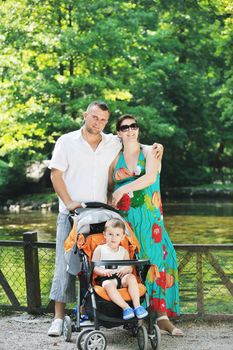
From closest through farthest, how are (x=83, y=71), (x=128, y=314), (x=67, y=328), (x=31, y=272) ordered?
(x=128, y=314), (x=67, y=328), (x=31, y=272), (x=83, y=71)

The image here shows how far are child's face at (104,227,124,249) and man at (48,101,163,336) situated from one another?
0.59 metres

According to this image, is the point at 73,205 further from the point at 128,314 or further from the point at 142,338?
the point at 142,338

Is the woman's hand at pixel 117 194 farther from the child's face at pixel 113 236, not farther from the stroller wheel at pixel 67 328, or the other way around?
the stroller wheel at pixel 67 328

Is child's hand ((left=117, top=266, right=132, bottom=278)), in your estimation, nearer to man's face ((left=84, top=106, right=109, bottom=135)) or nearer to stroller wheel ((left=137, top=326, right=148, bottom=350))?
stroller wheel ((left=137, top=326, right=148, bottom=350))

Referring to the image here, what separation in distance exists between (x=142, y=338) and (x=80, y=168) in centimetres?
156

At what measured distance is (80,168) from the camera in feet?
20.7

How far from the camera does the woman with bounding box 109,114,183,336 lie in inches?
A: 245

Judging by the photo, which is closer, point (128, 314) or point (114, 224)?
point (128, 314)

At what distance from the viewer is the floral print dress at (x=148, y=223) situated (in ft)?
20.7

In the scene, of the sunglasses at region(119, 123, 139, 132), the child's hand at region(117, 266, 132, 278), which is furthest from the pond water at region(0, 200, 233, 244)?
the child's hand at region(117, 266, 132, 278)

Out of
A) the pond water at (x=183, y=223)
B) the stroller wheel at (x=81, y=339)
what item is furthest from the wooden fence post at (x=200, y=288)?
the pond water at (x=183, y=223)

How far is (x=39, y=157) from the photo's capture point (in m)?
29.6

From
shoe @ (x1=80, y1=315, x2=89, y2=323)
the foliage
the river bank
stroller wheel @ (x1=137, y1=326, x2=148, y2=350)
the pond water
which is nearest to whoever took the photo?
stroller wheel @ (x1=137, y1=326, x2=148, y2=350)

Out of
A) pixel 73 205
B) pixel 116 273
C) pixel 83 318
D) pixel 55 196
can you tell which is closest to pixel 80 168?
pixel 73 205
